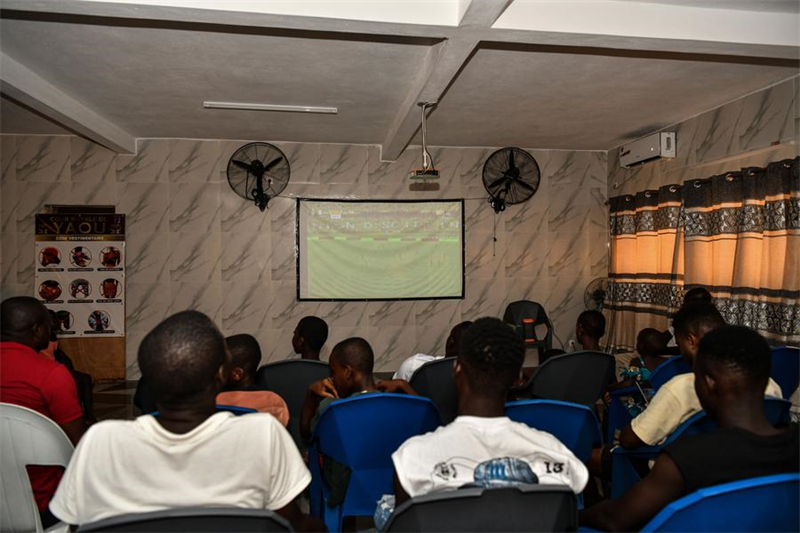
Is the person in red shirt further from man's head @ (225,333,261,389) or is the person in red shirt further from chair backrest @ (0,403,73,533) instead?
man's head @ (225,333,261,389)

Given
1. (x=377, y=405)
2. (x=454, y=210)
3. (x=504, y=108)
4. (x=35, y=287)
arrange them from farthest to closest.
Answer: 1. (x=454, y=210)
2. (x=35, y=287)
3. (x=504, y=108)
4. (x=377, y=405)

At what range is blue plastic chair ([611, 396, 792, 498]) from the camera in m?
1.96

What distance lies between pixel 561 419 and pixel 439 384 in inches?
37.9

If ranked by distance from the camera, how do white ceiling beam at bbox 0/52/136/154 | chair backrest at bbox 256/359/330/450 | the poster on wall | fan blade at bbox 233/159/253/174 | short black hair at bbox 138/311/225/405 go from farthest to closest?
fan blade at bbox 233/159/253/174 < the poster on wall < white ceiling beam at bbox 0/52/136/154 < chair backrest at bbox 256/359/330/450 < short black hair at bbox 138/311/225/405

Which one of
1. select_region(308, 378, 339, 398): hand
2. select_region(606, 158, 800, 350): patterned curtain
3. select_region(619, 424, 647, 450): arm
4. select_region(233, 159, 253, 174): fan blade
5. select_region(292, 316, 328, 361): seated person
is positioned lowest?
select_region(619, 424, 647, 450): arm

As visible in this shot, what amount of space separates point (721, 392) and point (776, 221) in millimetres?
3525

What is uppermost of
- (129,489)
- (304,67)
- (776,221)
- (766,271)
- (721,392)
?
(304,67)

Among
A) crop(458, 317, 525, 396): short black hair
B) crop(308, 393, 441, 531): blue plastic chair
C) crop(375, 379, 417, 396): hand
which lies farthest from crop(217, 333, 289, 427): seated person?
crop(458, 317, 525, 396): short black hair

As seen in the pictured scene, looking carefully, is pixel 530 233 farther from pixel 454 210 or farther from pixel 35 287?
pixel 35 287

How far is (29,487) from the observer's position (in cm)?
184

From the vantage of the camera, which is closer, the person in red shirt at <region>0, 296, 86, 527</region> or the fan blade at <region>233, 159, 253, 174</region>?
the person in red shirt at <region>0, 296, 86, 527</region>

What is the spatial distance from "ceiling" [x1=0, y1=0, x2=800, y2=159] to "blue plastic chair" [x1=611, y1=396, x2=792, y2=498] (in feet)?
7.19

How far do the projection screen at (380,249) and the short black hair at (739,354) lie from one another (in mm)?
5170

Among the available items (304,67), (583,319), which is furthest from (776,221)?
(304,67)
